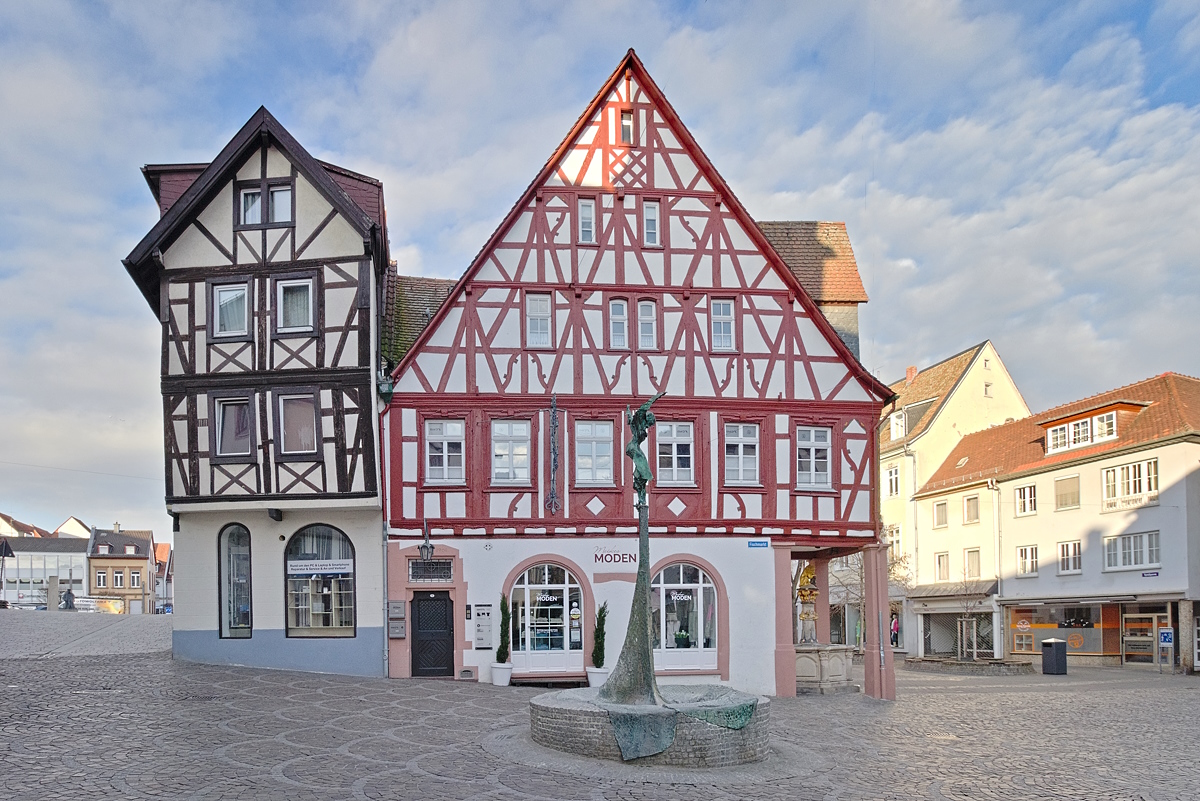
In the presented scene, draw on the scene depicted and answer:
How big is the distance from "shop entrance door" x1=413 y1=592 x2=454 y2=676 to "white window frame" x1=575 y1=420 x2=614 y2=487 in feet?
12.9

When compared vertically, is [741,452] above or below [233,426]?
below

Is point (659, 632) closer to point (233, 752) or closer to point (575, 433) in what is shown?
point (575, 433)

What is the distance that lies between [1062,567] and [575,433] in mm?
25029

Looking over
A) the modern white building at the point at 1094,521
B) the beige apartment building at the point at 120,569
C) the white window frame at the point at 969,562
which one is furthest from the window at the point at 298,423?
the beige apartment building at the point at 120,569

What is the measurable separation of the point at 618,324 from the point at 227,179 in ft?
29.1

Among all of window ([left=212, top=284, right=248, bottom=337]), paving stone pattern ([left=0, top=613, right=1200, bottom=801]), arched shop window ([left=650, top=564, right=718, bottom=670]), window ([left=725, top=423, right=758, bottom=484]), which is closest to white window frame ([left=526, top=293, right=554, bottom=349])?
window ([left=725, top=423, right=758, bottom=484])

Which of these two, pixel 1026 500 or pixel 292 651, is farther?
pixel 1026 500

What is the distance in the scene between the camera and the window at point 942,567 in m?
47.2

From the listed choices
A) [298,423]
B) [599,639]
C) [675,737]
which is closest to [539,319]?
[298,423]

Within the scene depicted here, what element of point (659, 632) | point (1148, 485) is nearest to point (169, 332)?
point (659, 632)

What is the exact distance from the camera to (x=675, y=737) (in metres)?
12.8

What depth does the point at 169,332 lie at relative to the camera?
23.1 meters

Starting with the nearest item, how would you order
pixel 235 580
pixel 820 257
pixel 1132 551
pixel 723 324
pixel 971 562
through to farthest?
pixel 235 580
pixel 723 324
pixel 820 257
pixel 1132 551
pixel 971 562

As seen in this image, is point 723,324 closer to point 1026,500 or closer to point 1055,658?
point 1055,658
